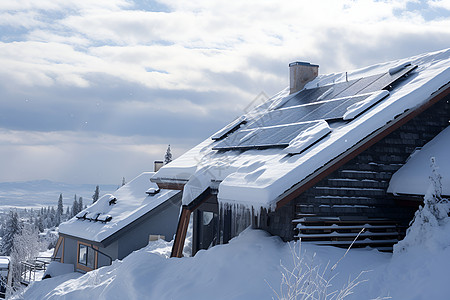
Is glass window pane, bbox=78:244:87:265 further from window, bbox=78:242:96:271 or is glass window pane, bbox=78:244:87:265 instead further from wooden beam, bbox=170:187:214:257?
wooden beam, bbox=170:187:214:257

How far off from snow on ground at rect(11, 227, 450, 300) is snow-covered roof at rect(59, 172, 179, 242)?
29.7ft

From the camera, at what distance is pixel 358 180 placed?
11352 millimetres

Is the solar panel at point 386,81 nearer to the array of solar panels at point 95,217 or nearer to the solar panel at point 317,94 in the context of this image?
the solar panel at point 317,94

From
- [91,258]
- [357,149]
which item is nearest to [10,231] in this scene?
[91,258]

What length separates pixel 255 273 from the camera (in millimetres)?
9289

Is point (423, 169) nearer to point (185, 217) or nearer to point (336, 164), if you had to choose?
point (336, 164)

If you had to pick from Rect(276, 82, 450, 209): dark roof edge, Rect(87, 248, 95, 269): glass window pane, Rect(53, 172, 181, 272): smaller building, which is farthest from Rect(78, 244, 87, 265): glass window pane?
Rect(276, 82, 450, 209): dark roof edge

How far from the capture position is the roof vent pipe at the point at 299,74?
694 inches

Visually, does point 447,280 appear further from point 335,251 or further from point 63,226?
point 63,226

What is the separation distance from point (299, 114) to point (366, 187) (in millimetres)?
3315

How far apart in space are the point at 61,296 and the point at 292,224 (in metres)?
6.12

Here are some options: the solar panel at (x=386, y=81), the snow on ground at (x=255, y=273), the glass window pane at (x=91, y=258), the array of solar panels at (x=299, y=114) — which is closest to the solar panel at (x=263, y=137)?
the array of solar panels at (x=299, y=114)

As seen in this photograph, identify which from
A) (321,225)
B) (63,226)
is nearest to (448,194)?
(321,225)

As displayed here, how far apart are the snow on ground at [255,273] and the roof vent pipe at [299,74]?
760cm
